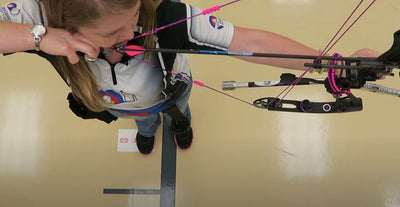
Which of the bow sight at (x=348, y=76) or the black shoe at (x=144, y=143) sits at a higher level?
the bow sight at (x=348, y=76)

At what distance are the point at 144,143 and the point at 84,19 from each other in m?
1.04

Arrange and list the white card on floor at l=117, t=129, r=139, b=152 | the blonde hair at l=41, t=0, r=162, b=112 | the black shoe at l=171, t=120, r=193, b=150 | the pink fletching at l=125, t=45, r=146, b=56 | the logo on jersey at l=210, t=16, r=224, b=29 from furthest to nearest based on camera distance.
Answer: the white card on floor at l=117, t=129, r=139, b=152
the black shoe at l=171, t=120, r=193, b=150
the logo on jersey at l=210, t=16, r=224, b=29
the pink fletching at l=125, t=45, r=146, b=56
the blonde hair at l=41, t=0, r=162, b=112

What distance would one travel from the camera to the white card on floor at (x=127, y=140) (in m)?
1.70

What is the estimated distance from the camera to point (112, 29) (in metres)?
0.67

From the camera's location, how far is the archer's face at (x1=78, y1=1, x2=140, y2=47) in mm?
646

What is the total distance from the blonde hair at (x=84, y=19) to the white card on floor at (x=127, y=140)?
74cm

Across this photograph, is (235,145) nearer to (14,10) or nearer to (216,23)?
(216,23)

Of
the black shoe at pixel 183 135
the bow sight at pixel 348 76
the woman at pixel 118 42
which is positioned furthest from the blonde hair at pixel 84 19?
the black shoe at pixel 183 135

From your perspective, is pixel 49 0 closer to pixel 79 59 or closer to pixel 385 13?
pixel 79 59

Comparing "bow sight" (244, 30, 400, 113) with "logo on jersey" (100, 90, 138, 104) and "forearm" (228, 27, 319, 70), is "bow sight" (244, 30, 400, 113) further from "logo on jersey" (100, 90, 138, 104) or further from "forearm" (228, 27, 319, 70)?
"logo on jersey" (100, 90, 138, 104)

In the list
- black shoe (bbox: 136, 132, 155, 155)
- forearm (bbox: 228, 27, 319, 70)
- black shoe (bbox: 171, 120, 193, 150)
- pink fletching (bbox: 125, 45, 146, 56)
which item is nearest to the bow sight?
forearm (bbox: 228, 27, 319, 70)

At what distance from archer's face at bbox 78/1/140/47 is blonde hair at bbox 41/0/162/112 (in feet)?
0.03

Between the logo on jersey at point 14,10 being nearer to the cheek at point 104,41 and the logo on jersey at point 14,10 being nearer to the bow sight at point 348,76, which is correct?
the cheek at point 104,41

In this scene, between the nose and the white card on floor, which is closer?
the nose
